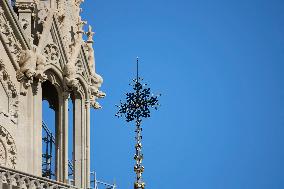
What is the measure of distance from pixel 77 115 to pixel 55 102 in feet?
4.55

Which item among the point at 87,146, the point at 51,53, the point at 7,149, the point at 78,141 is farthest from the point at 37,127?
the point at 87,146

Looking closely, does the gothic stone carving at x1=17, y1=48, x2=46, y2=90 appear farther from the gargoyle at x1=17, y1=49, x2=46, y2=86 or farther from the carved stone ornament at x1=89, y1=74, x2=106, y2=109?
the carved stone ornament at x1=89, y1=74, x2=106, y2=109

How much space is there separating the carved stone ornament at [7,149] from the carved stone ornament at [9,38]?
3255 mm

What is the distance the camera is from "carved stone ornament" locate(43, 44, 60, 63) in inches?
2675

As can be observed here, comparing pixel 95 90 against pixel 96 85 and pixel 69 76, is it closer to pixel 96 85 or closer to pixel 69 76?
pixel 96 85

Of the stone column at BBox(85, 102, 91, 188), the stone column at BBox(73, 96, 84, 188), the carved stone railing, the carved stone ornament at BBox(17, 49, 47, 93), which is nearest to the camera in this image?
the carved stone railing

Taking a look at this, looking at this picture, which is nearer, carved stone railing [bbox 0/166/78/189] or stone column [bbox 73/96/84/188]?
carved stone railing [bbox 0/166/78/189]

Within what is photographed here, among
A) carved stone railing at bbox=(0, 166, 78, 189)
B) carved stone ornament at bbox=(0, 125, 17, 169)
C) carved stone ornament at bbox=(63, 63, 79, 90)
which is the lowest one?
carved stone railing at bbox=(0, 166, 78, 189)

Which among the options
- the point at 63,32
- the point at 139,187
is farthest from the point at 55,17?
the point at 139,187

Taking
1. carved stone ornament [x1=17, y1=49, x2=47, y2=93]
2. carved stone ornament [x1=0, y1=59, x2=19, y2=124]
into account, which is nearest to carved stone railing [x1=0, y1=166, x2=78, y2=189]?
carved stone ornament [x1=0, y1=59, x2=19, y2=124]

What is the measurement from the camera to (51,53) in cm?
6831

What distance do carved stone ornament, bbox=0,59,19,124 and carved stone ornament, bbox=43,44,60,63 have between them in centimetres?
274

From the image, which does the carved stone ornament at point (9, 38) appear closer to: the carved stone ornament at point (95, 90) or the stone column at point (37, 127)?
the stone column at point (37, 127)

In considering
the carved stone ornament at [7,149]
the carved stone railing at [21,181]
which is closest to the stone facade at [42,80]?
the carved stone ornament at [7,149]
